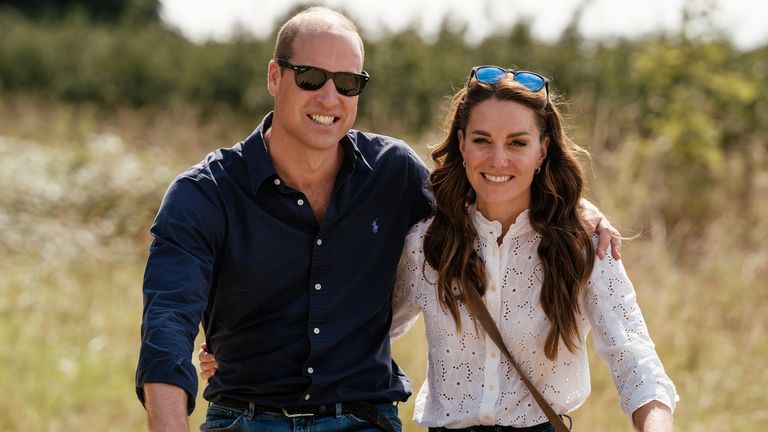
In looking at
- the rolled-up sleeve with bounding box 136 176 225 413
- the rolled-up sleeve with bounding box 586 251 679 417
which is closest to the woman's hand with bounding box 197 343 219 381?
the rolled-up sleeve with bounding box 136 176 225 413

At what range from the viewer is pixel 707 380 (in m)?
7.69

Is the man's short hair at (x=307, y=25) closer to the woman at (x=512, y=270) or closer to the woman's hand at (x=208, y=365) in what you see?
the woman at (x=512, y=270)

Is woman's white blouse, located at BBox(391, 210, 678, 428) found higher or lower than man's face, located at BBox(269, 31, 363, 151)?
lower

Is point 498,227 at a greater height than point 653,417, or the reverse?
point 498,227

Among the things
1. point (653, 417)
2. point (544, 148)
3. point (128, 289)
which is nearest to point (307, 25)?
point (544, 148)

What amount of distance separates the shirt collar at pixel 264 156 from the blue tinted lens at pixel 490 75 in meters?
0.58

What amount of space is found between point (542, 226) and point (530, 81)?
528 mm

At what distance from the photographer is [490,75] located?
12.9 ft

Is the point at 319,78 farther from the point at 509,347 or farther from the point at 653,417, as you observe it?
the point at 653,417

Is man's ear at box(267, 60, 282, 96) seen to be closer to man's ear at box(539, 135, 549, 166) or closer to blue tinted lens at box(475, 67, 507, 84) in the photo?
blue tinted lens at box(475, 67, 507, 84)

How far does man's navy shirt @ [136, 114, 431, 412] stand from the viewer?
3.88 m

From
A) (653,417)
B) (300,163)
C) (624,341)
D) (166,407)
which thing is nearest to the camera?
(166,407)

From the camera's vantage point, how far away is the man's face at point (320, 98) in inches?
157

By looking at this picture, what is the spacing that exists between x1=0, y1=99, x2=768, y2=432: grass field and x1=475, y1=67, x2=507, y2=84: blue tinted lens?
10.7 ft
